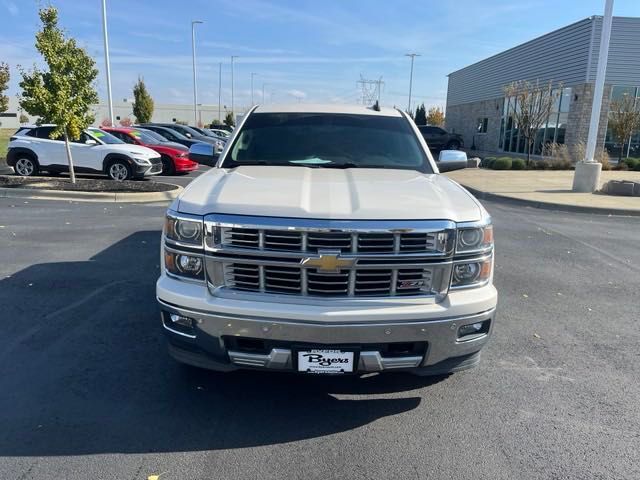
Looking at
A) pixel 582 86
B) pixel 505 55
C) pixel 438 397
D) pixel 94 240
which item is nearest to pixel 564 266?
pixel 438 397

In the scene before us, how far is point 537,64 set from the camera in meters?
30.6

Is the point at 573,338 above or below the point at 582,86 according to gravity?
below

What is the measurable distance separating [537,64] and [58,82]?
90.7ft

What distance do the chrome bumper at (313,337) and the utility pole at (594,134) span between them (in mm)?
13138

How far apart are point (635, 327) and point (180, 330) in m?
4.16

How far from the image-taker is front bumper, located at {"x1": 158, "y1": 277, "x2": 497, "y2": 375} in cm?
275

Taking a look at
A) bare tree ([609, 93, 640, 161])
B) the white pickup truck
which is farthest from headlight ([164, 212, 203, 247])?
bare tree ([609, 93, 640, 161])

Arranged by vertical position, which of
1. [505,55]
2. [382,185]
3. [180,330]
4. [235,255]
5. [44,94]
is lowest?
[180,330]

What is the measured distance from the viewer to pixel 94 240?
7.52 m

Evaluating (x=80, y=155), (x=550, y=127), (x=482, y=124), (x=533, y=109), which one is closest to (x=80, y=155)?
(x=80, y=155)

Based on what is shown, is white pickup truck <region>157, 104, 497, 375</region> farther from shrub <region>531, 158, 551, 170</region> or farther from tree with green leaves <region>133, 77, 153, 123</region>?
tree with green leaves <region>133, 77, 153, 123</region>

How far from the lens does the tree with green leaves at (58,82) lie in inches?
468

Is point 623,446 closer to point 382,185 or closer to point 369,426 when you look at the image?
point 369,426

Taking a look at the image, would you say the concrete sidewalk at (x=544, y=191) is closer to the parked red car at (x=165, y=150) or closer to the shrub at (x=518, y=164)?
the shrub at (x=518, y=164)
